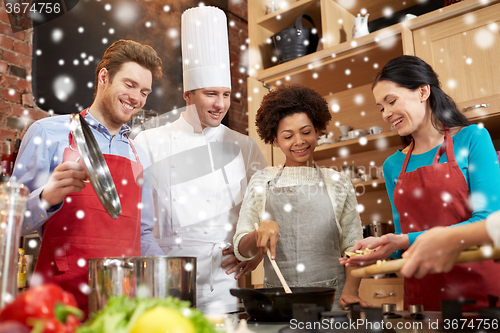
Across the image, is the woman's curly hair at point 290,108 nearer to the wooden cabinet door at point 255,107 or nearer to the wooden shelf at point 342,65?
the wooden shelf at point 342,65

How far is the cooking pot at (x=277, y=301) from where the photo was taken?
27.9 inches

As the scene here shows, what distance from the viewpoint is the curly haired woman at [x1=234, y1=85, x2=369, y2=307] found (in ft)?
4.28

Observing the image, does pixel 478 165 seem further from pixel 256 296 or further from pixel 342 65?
pixel 342 65

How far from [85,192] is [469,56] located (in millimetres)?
1636

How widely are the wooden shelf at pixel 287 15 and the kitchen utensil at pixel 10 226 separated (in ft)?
6.72

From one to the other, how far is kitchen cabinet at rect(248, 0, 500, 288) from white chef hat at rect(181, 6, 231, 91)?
0.57 metres

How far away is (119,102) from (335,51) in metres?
1.18

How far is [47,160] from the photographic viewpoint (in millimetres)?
1222

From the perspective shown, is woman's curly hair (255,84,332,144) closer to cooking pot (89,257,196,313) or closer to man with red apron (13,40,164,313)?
man with red apron (13,40,164,313)

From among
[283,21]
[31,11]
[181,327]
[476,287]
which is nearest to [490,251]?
[181,327]

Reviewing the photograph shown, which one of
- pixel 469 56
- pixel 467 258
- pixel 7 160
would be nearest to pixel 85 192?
pixel 467 258

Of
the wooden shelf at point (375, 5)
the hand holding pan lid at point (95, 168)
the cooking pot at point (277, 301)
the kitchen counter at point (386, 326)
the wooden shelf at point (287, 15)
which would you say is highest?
the wooden shelf at point (287, 15)

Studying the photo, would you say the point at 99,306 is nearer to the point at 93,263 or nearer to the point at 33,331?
the point at 93,263

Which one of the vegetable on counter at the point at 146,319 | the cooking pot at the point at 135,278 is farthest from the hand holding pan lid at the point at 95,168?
the vegetable on counter at the point at 146,319
